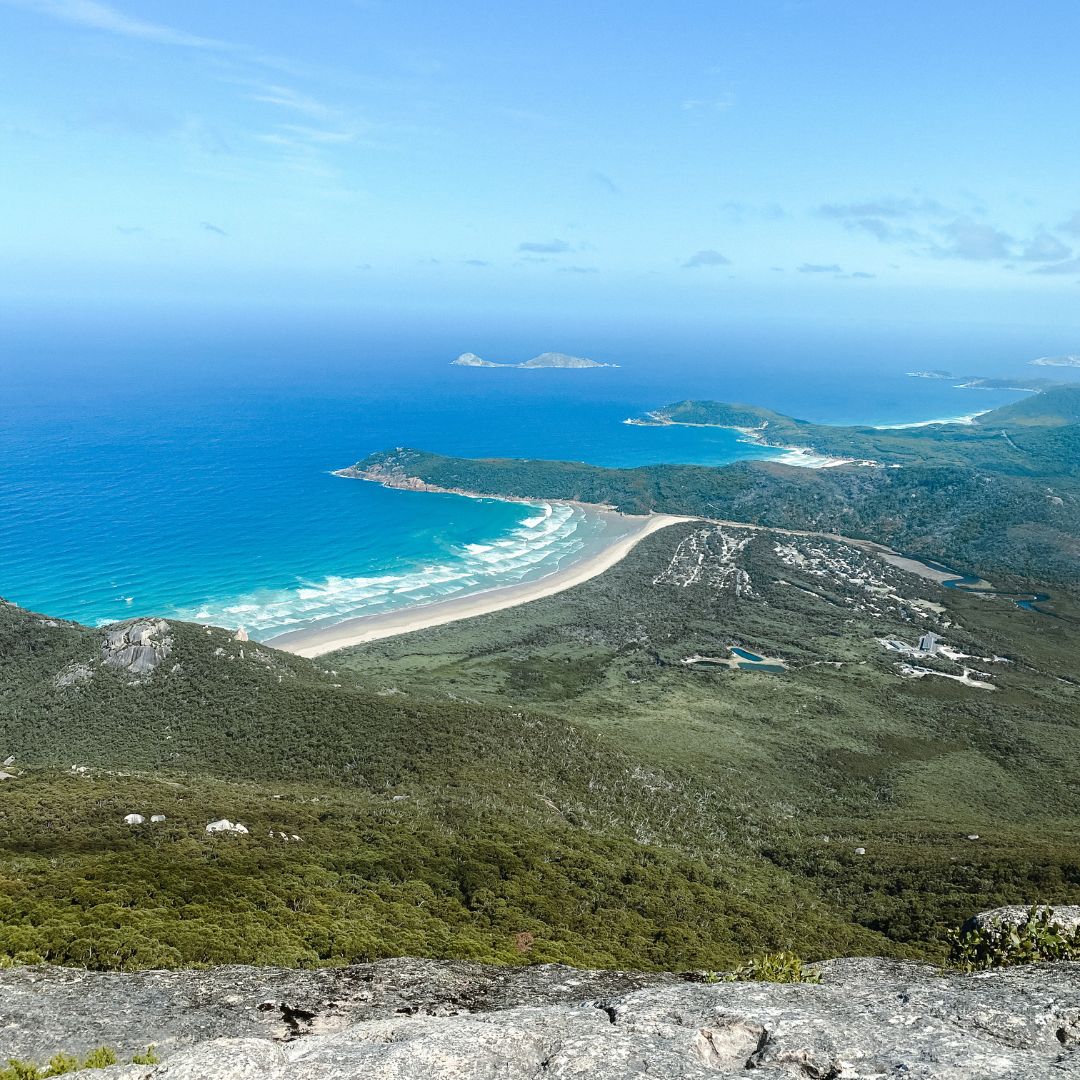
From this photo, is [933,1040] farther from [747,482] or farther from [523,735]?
[747,482]

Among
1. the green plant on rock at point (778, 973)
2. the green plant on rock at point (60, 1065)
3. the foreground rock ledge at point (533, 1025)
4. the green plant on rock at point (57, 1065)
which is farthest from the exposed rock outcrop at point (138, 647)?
the green plant on rock at point (778, 973)

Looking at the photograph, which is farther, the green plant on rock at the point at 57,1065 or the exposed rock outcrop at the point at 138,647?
the exposed rock outcrop at the point at 138,647

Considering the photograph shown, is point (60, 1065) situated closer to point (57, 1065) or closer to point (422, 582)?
point (57, 1065)

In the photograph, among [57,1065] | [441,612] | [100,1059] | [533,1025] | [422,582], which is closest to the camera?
[57,1065]

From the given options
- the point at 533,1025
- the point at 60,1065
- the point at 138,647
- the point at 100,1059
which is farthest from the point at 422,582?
the point at 533,1025

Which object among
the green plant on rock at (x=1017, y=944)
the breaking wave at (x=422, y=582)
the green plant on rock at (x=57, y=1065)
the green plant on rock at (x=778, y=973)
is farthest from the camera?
the breaking wave at (x=422, y=582)

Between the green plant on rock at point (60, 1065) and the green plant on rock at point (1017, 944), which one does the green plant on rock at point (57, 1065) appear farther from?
the green plant on rock at point (1017, 944)

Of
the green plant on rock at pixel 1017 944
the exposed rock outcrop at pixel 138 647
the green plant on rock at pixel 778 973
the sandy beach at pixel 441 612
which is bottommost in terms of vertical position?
the green plant on rock at pixel 1017 944
